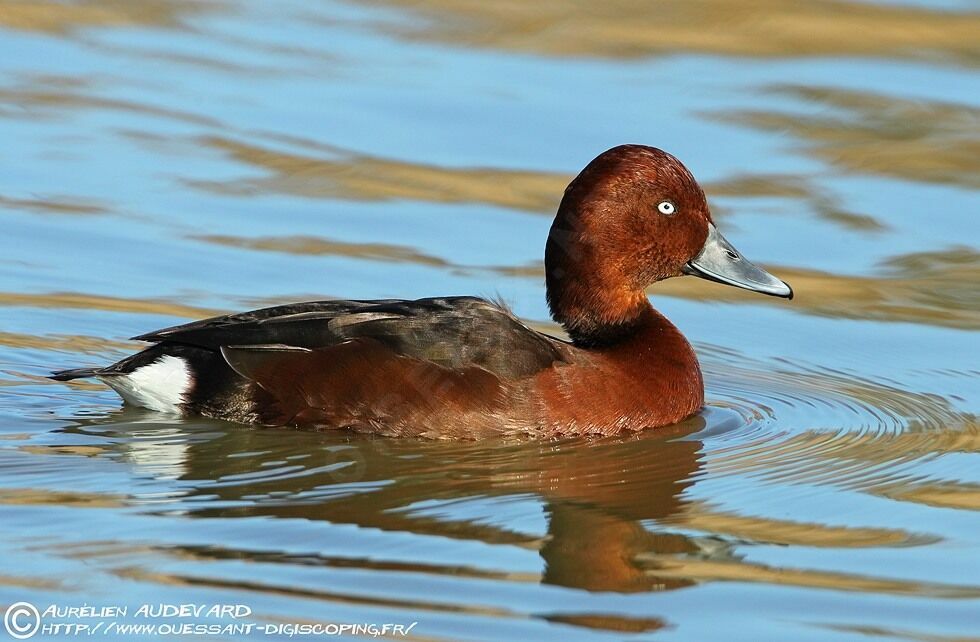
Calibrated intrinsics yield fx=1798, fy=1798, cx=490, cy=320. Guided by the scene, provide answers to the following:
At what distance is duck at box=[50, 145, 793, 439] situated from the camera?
7.23 metres

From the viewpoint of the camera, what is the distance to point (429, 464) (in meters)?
6.88

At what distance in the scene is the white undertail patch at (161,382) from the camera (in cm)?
743

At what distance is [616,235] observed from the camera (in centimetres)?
784

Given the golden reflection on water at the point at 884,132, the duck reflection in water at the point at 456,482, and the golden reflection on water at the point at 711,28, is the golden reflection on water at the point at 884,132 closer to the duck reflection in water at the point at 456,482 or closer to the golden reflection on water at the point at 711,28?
the golden reflection on water at the point at 711,28

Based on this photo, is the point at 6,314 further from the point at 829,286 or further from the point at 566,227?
the point at 829,286

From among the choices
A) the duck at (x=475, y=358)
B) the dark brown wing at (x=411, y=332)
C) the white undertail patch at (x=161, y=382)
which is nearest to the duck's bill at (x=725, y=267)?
the duck at (x=475, y=358)

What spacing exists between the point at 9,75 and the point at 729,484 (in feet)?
25.4

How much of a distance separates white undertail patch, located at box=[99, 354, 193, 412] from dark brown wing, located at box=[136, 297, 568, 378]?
0.35 feet

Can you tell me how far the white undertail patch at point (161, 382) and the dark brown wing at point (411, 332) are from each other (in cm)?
11

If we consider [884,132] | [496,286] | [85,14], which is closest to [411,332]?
[496,286]

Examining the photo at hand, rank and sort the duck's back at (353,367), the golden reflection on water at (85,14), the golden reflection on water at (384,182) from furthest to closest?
the golden reflection on water at (85,14)
the golden reflection on water at (384,182)
the duck's back at (353,367)

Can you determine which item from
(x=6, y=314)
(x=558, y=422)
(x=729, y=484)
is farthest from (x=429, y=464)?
(x=6, y=314)

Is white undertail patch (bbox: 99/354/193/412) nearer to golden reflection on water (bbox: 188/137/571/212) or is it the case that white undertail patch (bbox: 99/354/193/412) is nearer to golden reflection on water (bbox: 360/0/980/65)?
golden reflection on water (bbox: 188/137/571/212)

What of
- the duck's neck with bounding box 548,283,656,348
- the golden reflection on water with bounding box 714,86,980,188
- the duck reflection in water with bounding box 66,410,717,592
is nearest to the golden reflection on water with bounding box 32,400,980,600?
the duck reflection in water with bounding box 66,410,717,592
